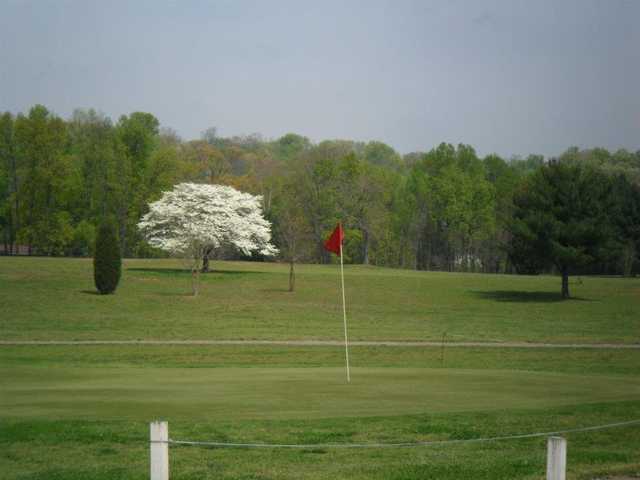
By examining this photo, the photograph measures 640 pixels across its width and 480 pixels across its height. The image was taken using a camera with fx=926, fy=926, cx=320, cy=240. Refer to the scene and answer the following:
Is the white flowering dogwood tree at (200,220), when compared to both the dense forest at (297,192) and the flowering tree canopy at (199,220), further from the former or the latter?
the dense forest at (297,192)

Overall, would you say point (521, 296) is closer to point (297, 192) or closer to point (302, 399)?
point (297, 192)

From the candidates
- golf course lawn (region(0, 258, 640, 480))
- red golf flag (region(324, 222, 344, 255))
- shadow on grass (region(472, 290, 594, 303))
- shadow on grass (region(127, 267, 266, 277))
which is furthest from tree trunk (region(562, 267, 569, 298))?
red golf flag (region(324, 222, 344, 255))

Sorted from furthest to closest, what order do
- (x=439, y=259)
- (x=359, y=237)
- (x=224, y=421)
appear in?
(x=439, y=259)
(x=359, y=237)
(x=224, y=421)

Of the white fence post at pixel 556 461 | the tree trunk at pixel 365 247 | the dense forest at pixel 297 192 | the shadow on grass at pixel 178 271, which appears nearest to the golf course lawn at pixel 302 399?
the white fence post at pixel 556 461

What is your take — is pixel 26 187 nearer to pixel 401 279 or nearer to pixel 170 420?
pixel 401 279

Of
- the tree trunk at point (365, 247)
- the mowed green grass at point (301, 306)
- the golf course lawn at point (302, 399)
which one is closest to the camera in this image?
the golf course lawn at point (302, 399)

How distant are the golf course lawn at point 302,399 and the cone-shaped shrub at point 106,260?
19.9ft

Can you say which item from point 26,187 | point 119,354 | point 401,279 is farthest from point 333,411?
point 26,187

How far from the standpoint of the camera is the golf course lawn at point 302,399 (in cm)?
1126

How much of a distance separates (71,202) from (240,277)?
2656 centimetres

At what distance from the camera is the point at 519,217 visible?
63.5 meters

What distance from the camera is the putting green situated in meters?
14.6

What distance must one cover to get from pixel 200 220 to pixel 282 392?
49.1 m

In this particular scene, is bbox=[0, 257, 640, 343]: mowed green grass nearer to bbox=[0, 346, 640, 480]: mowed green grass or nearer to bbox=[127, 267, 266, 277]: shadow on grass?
bbox=[127, 267, 266, 277]: shadow on grass
